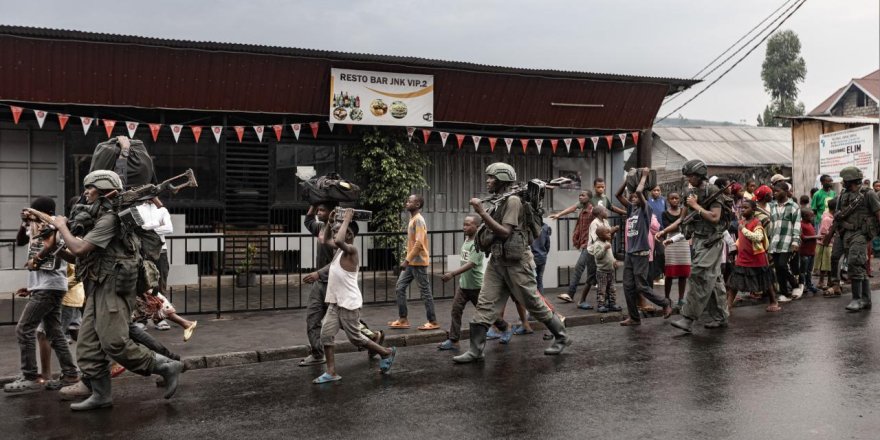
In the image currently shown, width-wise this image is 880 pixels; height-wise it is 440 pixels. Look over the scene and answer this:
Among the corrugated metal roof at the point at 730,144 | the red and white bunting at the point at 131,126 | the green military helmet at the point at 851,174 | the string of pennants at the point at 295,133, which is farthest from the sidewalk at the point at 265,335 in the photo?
the corrugated metal roof at the point at 730,144

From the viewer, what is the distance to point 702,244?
8984 millimetres

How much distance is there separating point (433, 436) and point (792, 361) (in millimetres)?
3958

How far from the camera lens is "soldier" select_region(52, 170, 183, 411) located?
593cm

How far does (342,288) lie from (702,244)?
14.6 ft

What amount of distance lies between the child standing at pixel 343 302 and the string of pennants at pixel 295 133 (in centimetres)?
791

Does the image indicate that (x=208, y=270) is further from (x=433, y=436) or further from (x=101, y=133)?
(x=433, y=436)

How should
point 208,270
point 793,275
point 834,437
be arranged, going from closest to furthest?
point 834,437 → point 793,275 → point 208,270

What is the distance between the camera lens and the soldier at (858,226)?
10250 mm

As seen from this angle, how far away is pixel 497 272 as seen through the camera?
770cm

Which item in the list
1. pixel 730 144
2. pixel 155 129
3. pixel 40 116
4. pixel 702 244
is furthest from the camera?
pixel 730 144

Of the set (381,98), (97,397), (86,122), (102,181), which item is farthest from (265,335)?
(381,98)

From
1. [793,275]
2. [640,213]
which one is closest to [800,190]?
[793,275]

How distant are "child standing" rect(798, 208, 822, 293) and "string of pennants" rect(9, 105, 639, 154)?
19.3ft

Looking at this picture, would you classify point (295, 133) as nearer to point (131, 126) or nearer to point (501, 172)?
point (131, 126)
